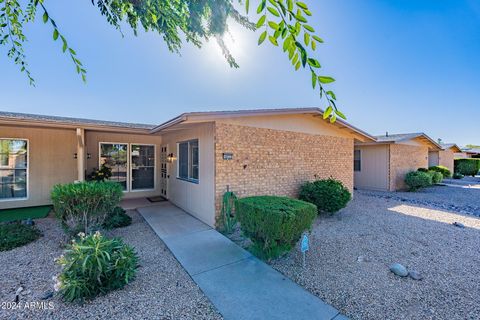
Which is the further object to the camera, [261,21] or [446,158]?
[446,158]

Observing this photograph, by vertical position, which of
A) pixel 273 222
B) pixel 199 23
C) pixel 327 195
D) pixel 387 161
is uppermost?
pixel 199 23

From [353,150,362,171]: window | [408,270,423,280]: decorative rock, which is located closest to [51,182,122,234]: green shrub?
[408,270,423,280]: decorative rock

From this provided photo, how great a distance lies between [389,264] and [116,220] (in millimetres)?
6296

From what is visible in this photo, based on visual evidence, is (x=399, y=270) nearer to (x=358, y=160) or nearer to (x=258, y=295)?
(x=258, y=295)

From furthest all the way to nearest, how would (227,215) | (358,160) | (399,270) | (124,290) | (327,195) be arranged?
(358,160), (327,195), (227,215), (399,270), (124,290)

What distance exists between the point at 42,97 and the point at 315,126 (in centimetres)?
1208

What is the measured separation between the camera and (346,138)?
926 centimetres

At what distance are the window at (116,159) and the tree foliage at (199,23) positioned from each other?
260 inches

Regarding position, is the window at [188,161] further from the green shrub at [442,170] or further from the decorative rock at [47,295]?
the green shrub at [442,170]

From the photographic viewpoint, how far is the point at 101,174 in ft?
26.5

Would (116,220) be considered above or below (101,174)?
below

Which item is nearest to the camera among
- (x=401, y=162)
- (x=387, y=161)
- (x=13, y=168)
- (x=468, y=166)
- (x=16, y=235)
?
(x=16, y=235)

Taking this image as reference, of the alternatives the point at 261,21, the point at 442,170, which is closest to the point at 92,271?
the point at 261,21

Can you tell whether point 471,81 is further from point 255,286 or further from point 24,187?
point 24,187
